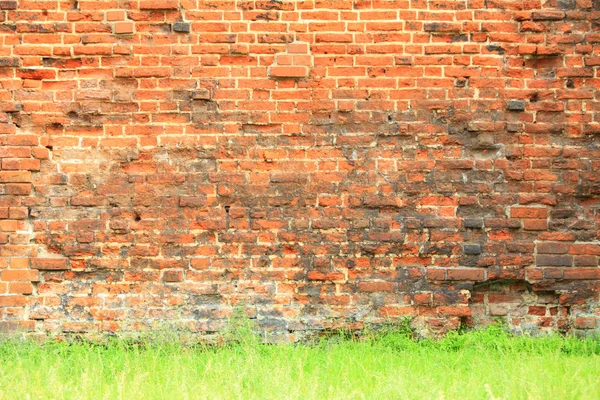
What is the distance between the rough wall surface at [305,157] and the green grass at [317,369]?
256 millimetres

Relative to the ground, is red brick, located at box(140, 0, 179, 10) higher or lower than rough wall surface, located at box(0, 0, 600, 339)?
higher

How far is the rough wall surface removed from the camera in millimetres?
4449

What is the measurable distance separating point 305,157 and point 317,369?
151 cm

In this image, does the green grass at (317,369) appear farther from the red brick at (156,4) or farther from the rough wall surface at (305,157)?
the red brick at (156,4)

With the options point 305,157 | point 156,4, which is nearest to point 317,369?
point 305,157

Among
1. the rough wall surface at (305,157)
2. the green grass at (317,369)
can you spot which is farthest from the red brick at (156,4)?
the green grass at (317,369)

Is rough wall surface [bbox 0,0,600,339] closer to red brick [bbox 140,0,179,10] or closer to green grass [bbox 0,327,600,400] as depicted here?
red brick [bbox 140,0,179,10]

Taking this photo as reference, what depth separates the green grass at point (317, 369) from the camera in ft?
10.9

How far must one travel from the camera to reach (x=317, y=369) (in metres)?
3.74

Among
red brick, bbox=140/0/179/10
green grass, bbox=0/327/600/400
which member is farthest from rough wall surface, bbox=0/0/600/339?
green grass, bbox=0/327/600/400

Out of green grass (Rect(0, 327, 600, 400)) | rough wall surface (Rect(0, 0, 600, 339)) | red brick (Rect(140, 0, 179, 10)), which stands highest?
red brick (Rect(140, 0, 179, 10))

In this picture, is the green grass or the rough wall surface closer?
the green grass

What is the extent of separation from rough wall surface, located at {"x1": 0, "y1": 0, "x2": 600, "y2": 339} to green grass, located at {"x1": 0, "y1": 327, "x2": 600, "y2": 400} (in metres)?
0.26

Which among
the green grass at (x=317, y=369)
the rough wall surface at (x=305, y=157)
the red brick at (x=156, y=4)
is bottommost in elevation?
the green grass at (x=317, y=369)
